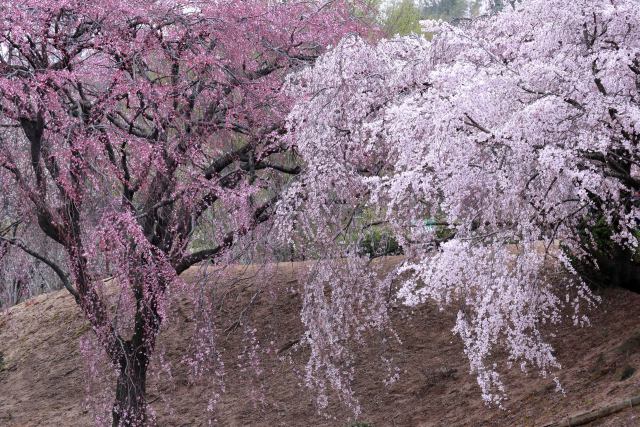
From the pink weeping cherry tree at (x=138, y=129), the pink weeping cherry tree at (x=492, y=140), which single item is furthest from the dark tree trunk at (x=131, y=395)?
the pink weeping cherry tree at (x=492, y=140)

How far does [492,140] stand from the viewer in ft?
18.6

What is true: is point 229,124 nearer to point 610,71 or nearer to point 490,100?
point 490,100

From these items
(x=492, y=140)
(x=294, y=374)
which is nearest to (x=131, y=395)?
(x=294, y=374)

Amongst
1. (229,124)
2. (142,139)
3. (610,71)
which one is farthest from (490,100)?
(142,139)

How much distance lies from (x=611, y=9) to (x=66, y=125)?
14.0 feet

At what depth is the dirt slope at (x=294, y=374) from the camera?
28.7 feet

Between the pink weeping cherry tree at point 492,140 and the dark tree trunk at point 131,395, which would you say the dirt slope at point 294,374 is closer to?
the dark tree trunk at point 131,395

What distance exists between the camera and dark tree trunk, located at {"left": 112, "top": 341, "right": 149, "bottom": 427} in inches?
333

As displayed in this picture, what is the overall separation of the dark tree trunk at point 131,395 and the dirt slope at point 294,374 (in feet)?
4.09

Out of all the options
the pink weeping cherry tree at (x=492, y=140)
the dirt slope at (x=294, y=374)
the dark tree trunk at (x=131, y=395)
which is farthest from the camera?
the dirt slope at (x=294, y=374)

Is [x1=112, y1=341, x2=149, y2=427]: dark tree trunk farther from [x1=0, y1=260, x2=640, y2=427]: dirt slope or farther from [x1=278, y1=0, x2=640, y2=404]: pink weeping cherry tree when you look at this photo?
[x1=278, y1=0, x2=640, y2=404]: pink weeping cherry tree

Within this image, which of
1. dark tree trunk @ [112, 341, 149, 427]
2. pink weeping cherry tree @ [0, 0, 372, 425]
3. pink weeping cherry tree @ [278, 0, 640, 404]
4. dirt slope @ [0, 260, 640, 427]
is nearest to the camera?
pink weeping cherry tree @ [278, 0, 640, 404]

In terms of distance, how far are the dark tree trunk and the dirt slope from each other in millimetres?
1247

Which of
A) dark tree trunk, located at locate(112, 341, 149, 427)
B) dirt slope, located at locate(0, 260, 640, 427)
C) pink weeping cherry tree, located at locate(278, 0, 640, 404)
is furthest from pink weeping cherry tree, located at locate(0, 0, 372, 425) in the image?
dirt slope, located at locate(0, 260, 640, 427)
